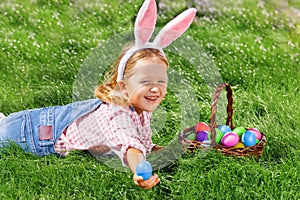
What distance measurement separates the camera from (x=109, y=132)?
3000 millimetres

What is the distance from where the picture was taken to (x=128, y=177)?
2.97 m

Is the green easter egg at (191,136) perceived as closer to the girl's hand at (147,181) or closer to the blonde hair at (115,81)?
the blonde hair at (115,81)

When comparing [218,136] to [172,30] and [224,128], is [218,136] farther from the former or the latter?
[172,30]

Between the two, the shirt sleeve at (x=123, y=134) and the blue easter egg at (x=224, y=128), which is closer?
the shirt sleeve at (x=123, y=134)

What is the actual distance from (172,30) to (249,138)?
65 cm

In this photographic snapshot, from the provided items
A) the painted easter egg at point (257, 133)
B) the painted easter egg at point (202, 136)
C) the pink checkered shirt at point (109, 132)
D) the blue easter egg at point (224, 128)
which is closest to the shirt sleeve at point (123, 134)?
the pink checkered shirt at point (109, 132)

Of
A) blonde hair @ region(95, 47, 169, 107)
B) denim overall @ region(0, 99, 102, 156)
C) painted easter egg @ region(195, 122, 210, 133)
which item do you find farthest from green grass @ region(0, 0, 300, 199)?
blonde hair @ region(95, 47, 169, 107)

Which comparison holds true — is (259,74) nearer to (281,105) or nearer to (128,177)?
(281,105)

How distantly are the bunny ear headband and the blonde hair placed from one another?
0.02 meters

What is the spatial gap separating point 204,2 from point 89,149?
295 centimetres

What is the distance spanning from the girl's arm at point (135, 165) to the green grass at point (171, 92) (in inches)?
5.5

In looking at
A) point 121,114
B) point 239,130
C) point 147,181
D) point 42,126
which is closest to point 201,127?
point 239,130

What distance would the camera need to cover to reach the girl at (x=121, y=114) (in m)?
2.87

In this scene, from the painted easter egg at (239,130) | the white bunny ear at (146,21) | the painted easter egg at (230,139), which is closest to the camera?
the white bunny ear at (146,21)
